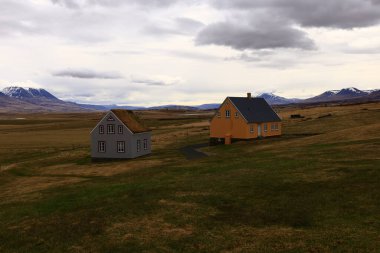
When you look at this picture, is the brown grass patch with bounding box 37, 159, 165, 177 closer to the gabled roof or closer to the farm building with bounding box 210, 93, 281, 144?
the gabled roof

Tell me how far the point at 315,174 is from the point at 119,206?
15.3m

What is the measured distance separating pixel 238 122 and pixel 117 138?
74.2 feet

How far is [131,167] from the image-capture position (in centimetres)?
4759

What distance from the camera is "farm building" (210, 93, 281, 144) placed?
224ft

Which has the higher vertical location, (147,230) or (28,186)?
(147,230)

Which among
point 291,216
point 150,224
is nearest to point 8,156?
point 150,224

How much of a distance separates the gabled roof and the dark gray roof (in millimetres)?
18144

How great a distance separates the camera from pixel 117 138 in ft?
200

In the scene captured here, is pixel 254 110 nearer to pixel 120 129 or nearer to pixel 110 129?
pixel 120 129

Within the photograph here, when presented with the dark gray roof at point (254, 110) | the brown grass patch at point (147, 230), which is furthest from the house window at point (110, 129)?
the brown grass patch at point (147, 230)

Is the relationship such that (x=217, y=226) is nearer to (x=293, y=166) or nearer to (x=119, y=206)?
(x=119, y=206)

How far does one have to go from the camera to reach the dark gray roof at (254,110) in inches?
2734

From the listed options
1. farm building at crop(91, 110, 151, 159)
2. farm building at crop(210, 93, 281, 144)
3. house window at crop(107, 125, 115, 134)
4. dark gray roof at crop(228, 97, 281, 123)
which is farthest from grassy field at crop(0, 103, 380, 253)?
dark gray roof at crop(228, 97, 281, 123)

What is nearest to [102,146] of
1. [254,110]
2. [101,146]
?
[101,146]
